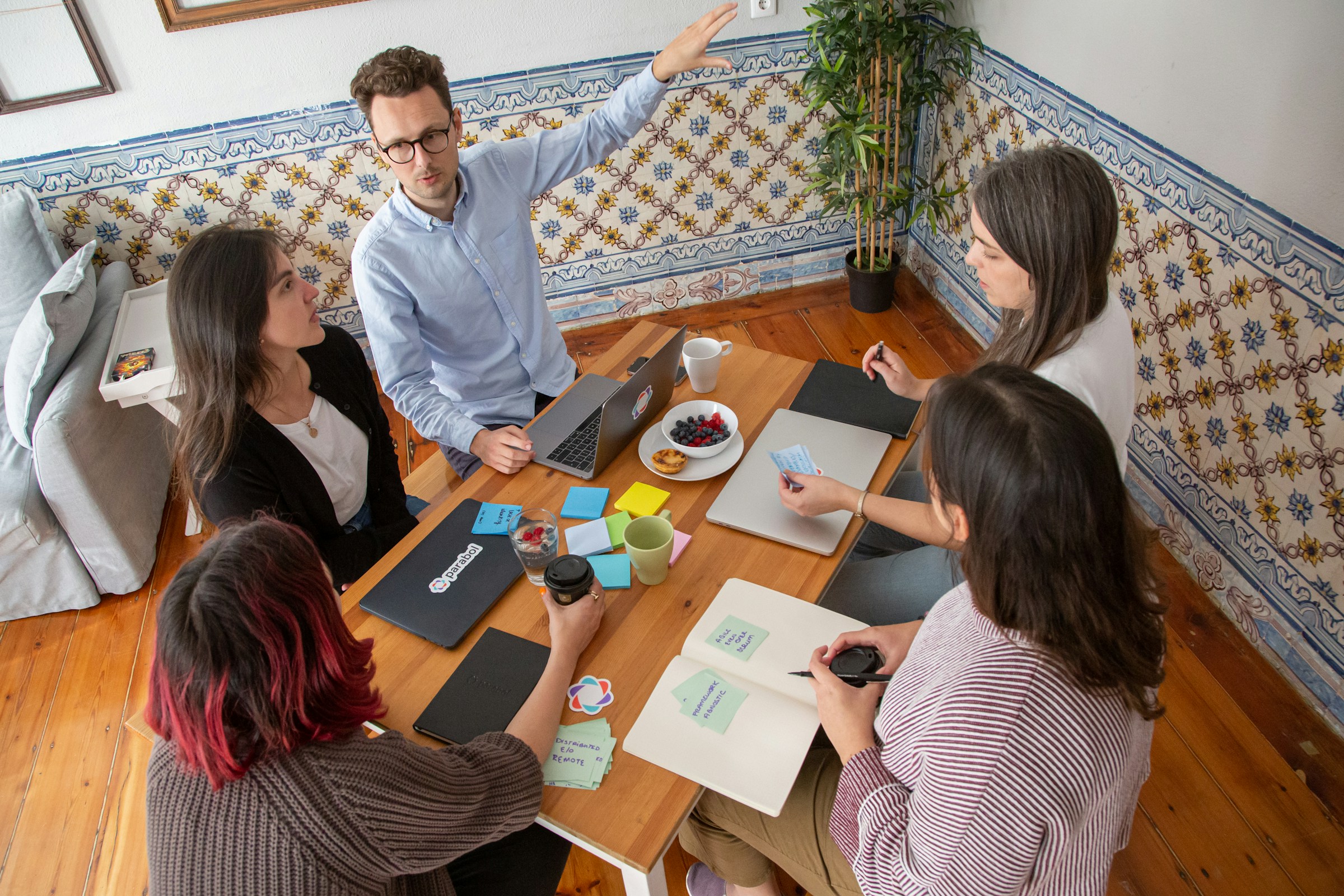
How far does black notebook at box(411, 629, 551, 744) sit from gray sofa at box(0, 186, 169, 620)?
1714 millimetres

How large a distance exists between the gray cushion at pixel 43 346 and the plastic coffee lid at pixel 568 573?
1.89 m

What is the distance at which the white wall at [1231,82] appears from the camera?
1697mm

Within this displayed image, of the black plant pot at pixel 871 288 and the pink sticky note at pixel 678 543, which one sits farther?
the black plant pot at pixel 871 288

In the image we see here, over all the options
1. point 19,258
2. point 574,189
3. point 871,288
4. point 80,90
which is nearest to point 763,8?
point 574,189

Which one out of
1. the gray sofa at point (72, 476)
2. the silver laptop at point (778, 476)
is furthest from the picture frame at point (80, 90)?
the silver laptop at point (778, 476)

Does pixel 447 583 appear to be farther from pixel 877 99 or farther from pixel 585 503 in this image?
pixel 877 99

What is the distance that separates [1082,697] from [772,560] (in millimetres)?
574

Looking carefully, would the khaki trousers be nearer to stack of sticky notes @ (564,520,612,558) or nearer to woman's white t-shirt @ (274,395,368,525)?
stack of sticky notes @ (564,520,612,558)

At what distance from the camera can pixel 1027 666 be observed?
3.09ft

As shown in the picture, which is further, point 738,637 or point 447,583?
point 447,583

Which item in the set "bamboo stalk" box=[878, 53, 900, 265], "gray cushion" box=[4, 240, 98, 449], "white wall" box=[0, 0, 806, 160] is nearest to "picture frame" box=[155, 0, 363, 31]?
"white wall" box=[0, 0, 806, 160]

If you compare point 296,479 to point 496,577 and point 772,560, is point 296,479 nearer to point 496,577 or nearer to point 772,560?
point 496,577

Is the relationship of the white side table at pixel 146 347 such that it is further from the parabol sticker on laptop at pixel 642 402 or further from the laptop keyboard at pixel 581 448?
the parabol sticker on laptop at pixel 642 402

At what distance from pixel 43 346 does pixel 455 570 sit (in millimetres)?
1770
